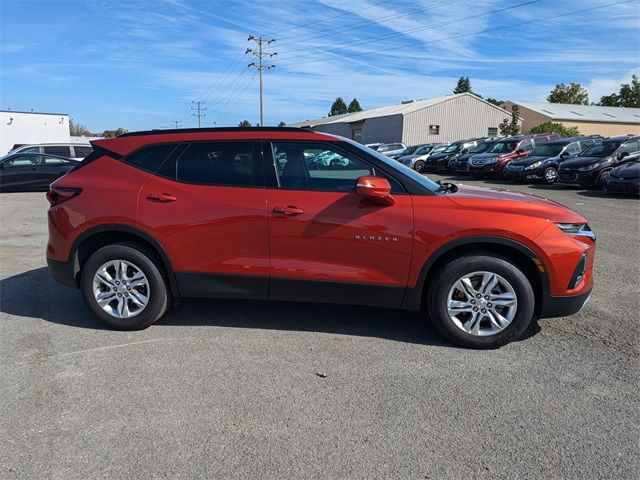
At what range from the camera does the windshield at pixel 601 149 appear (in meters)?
16.5

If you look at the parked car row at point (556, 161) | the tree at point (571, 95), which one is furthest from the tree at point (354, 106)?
the parked car row at point (556, 161)

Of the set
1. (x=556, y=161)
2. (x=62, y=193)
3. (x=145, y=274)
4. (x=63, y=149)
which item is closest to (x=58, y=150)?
(x=63, y=149)

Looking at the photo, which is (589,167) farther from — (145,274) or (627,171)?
(145,274)

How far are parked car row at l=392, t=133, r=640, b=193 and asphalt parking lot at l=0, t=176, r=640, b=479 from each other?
12132 millimetres

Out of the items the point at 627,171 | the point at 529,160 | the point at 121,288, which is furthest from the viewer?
the point at 529,160

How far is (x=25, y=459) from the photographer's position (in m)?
2.66

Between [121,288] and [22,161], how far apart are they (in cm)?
1601

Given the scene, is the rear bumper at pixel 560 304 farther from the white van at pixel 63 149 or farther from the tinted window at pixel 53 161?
the white van at pixel 63 149

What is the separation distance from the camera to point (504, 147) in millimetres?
22891

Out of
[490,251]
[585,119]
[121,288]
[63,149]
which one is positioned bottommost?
[121,288]

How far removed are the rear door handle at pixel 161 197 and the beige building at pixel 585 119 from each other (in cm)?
6108

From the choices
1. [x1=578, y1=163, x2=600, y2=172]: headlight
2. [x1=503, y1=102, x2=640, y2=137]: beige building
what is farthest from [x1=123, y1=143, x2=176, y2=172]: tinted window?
[x1=503, y1=102, x2=640, y2=137]: beige building

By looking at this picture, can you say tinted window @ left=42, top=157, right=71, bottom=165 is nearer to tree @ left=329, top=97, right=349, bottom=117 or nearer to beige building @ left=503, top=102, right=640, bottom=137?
beige building @ left=503, top=102, right=640, bottom=137

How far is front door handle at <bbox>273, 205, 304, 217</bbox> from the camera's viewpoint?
4081 mm
